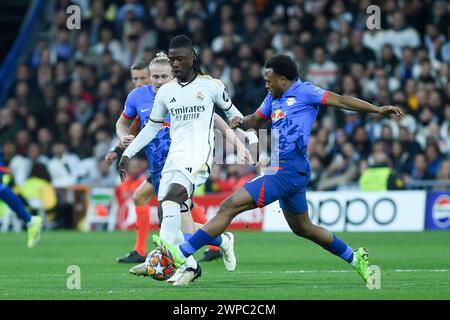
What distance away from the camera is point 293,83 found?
10.6m

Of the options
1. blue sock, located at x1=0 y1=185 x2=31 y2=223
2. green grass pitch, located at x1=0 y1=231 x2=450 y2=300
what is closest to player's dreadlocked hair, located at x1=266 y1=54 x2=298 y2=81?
green grass pitch, located at x1=0 y1=231 x2=450 y2=300

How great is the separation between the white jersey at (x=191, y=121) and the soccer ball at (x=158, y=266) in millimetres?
1040

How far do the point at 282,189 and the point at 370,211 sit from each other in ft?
35.2

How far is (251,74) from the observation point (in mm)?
23562

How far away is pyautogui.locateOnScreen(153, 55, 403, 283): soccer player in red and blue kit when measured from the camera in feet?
33.2

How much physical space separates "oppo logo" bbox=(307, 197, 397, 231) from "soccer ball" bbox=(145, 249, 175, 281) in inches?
428

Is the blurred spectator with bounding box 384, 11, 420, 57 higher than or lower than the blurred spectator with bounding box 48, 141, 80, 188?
higher

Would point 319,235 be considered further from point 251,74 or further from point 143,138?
point 251,74

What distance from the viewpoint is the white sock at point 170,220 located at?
1060 centimetres

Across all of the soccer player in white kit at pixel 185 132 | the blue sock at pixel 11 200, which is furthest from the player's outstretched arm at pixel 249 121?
the blue sock at pixel 11 200

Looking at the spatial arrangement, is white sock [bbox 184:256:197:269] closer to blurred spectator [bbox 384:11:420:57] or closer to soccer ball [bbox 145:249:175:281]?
soccer ball [bbox 145:249:175:281]

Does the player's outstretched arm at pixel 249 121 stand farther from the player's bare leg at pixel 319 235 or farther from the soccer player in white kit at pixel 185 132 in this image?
the player's bare leg at pixel 319 235

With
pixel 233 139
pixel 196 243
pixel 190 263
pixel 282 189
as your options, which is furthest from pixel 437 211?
pixel 196 243
